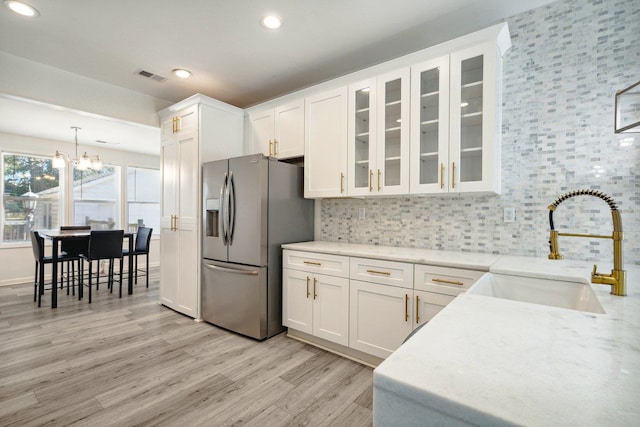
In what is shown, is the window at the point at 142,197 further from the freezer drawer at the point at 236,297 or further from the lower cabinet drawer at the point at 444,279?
the lower cabinet drawer at the point at 444,279

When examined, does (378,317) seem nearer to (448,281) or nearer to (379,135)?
(448,281)

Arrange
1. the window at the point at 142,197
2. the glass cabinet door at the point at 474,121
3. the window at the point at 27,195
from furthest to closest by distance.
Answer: the window at the point at 142,197 < the window at the point at 27,195 < the glass cabinet door at the point at 474,121

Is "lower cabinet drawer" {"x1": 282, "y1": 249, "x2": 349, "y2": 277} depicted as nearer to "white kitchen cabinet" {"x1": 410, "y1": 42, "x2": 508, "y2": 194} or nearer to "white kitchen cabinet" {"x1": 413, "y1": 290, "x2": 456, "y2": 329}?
"white kitchen cabinet" {"x1": 413, "y1": 290, "x2": 456, "y2": 329}

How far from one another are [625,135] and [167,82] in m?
3.99

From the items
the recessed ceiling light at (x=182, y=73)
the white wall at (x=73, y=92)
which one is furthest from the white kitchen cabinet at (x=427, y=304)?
the white wall at (x=73, y=92)

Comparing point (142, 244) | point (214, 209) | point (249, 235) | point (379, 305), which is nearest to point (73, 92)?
point (214, 209)

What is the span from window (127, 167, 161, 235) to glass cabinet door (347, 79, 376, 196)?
5.48 metres

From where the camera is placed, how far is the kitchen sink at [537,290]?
1.44m

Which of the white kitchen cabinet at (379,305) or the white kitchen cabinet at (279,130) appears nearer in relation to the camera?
the white kitchen cabinet at (379,305)

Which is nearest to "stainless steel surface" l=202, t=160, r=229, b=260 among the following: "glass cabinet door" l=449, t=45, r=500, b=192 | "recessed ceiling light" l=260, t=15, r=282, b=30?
A: "recessed ceiling light" l=260, t=15, r=282, b=30

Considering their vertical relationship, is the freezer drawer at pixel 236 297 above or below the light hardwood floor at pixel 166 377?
above

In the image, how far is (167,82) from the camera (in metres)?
3.45

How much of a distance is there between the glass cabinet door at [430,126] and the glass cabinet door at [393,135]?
0.19ft

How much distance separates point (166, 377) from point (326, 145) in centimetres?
220
